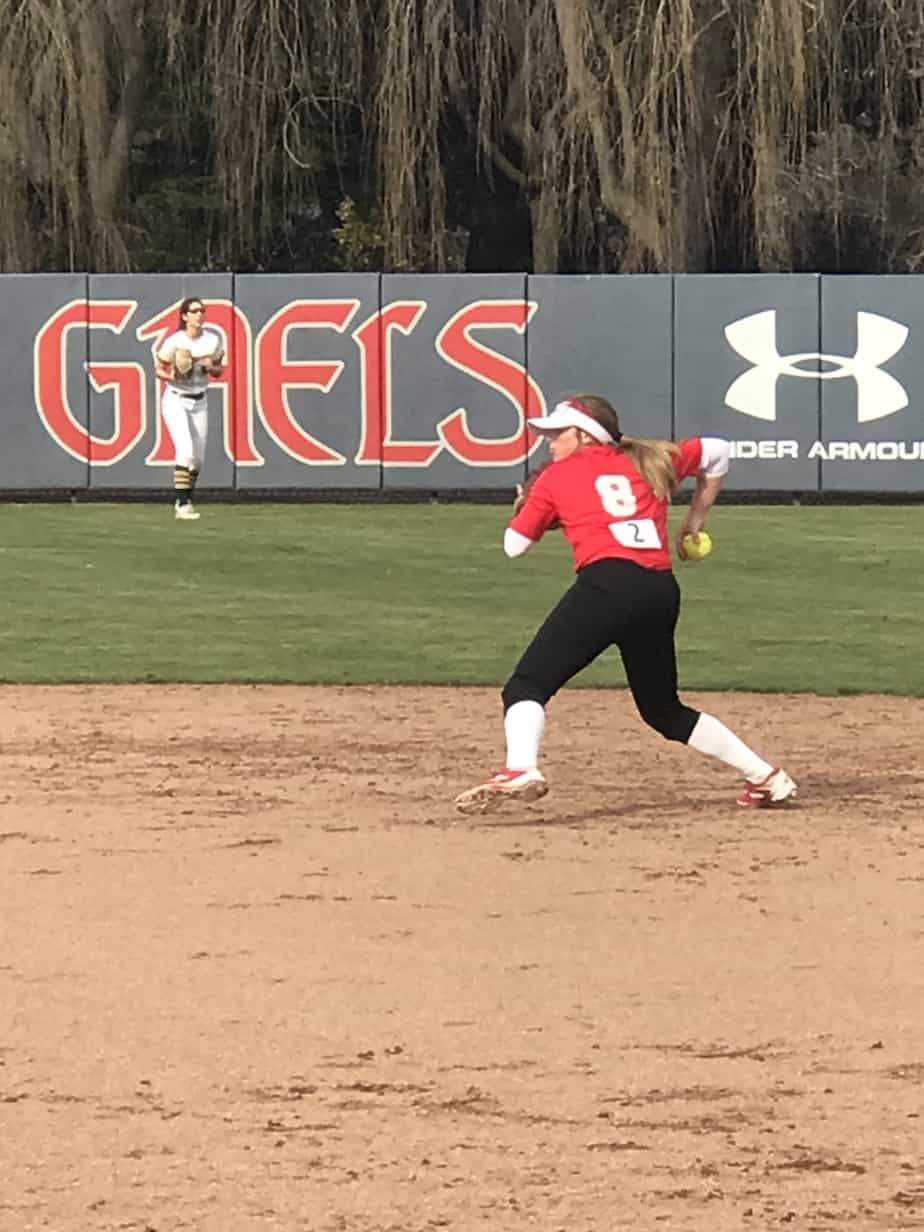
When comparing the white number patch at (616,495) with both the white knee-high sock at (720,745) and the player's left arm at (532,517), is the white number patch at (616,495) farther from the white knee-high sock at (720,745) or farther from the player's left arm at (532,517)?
the white knee-high sock at (720,745)

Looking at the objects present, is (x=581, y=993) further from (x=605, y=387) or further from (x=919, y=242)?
(x=919, y=242)

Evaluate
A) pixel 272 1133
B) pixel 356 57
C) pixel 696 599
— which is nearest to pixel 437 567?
pixel 696 599

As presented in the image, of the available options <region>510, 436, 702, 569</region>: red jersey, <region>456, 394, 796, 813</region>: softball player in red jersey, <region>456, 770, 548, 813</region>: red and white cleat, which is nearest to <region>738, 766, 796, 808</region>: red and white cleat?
<region>456, 394, 796, 813</region>: softball player in red jersey

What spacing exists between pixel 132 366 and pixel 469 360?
11.5 feet

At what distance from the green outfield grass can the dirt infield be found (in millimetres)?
2597

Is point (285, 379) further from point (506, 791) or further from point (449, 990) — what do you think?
point (449, 990)

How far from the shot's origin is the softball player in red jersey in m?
9.57

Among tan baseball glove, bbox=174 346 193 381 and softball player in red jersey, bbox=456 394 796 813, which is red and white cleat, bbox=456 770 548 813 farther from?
tan baseball glove, bbox=174 346 193 381

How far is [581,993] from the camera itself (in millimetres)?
7090

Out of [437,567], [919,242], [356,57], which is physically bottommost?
[437,567]

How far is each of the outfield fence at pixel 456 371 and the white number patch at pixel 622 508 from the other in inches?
736

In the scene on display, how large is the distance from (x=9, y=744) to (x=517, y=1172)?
7.02m

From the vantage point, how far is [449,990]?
7.13 m

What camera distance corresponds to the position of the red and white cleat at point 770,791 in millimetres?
10141
